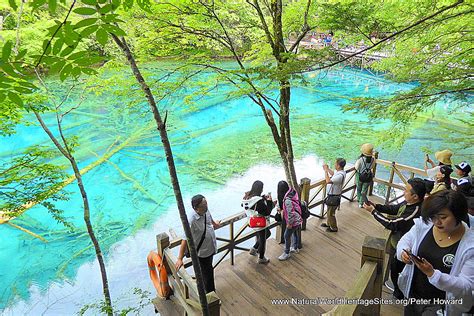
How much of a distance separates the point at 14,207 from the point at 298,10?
5170 mm

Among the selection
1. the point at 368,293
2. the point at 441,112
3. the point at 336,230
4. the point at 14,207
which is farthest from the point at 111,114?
the point at 441,112

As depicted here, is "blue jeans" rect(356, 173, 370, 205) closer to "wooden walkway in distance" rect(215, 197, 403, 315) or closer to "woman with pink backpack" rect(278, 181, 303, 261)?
"wooden walkway in distance" rect(215, 197, 403, 315)

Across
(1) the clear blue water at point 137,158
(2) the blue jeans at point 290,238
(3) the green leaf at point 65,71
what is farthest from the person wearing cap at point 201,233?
(1) the clear blue water at point 137,158

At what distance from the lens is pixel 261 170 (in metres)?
12.4

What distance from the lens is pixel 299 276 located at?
14.2 feet

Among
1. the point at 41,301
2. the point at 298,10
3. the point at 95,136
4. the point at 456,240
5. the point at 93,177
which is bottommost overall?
the point at 41,301

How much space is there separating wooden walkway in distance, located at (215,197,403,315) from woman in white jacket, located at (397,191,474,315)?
1.56m

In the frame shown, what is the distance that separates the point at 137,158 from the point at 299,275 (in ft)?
35.2

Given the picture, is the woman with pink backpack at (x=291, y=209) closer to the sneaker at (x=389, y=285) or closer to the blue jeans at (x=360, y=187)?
the sneaker at (x=389, y=285)

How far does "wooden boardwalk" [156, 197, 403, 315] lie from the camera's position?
12.5 feet

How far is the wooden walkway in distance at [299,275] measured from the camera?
3822 millimetres

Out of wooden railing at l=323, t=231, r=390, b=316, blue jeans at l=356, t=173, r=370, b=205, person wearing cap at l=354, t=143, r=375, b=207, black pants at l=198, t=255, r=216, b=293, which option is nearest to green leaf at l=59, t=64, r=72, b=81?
wooden railing at l=323, t=231, r=390, b=316

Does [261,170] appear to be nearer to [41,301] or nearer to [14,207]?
[41,301]

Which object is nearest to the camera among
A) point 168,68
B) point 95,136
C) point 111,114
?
point 168,68
